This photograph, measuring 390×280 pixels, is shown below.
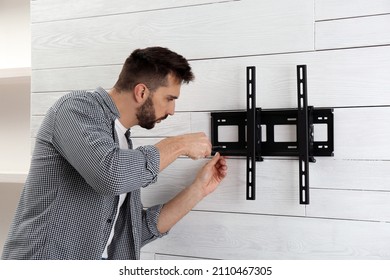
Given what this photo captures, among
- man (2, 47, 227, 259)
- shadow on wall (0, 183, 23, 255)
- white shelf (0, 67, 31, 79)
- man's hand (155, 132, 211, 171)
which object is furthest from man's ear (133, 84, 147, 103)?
shadow on wall (0, 183, 23, 255)

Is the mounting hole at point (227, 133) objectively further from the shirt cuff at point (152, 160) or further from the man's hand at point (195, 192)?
the shirt cuff at point (152, 160)

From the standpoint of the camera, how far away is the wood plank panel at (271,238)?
4.50ft

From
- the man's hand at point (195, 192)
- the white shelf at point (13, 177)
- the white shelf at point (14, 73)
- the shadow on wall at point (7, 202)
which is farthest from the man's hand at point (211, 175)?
the shadow on wall at point (7, 202)

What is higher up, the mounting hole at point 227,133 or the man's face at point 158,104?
the man's face at point 158,104

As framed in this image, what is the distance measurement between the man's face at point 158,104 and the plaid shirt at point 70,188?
10cm

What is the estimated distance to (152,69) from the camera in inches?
56.7

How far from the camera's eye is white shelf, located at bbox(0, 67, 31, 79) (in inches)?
74.0

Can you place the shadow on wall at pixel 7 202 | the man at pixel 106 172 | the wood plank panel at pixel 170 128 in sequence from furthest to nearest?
the shadow on wall at pixel 7 202
the wood plank panel at pixel 170 128
the man at pixel 106 172

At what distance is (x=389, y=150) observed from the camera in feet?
4.42

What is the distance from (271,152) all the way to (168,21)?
Result: 0.55 metres

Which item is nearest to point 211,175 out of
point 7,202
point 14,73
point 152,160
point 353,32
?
point 152,160

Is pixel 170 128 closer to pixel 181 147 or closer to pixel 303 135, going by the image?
pixel 181 147

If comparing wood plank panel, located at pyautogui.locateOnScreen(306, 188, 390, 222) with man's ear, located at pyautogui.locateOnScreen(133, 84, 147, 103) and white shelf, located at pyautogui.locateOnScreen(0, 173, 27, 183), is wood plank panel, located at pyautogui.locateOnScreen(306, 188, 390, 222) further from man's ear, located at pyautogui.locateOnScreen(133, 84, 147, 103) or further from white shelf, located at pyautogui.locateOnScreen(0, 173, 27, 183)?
white shelf, located at pyautogui.locateOnScreen(0, 173, 27, 183)

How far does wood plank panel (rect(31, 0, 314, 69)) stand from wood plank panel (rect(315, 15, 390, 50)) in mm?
34
